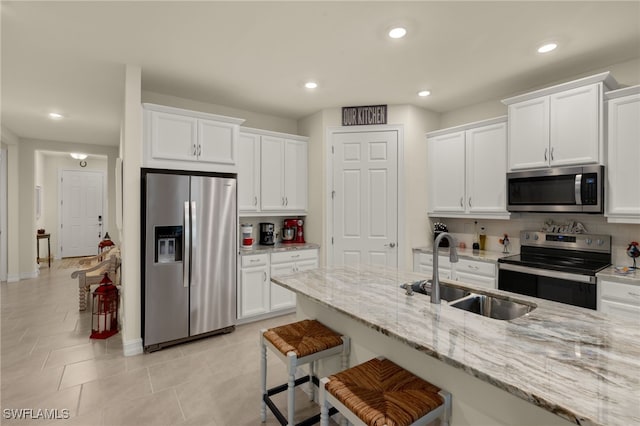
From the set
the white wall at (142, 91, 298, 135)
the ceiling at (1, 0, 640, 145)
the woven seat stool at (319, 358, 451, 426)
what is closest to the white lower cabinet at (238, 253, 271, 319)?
the white wall at (142, 91, 298, 135)

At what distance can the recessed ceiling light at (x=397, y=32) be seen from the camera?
238 centimetres

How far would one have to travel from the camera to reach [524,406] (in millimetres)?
1105

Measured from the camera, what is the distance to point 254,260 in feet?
12.4

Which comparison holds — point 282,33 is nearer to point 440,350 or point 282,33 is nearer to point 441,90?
point 441,90

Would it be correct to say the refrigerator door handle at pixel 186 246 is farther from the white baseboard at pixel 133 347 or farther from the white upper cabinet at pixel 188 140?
the white baseboard at pixel 133 347

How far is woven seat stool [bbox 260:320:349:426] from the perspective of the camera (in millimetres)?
1716

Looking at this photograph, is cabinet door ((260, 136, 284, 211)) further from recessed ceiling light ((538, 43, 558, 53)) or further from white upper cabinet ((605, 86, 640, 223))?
white upper cabinet ((605, 86, 640, 223))

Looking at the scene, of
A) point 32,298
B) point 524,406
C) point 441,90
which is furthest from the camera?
point 32,298

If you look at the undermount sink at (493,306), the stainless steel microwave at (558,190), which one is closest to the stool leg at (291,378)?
the undermount sink at (493,306)

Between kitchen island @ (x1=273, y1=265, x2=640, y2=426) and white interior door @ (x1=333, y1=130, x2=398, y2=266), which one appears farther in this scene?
white interior door @ (x1=333, y1=130, x2=398, y2=266)

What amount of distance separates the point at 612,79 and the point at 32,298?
7360 millimetres

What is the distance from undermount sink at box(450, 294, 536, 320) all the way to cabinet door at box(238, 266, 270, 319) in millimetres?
2523

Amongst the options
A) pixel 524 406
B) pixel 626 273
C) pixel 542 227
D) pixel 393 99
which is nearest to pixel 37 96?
pixel 393 99

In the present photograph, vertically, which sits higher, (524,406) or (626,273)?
(626,273)
